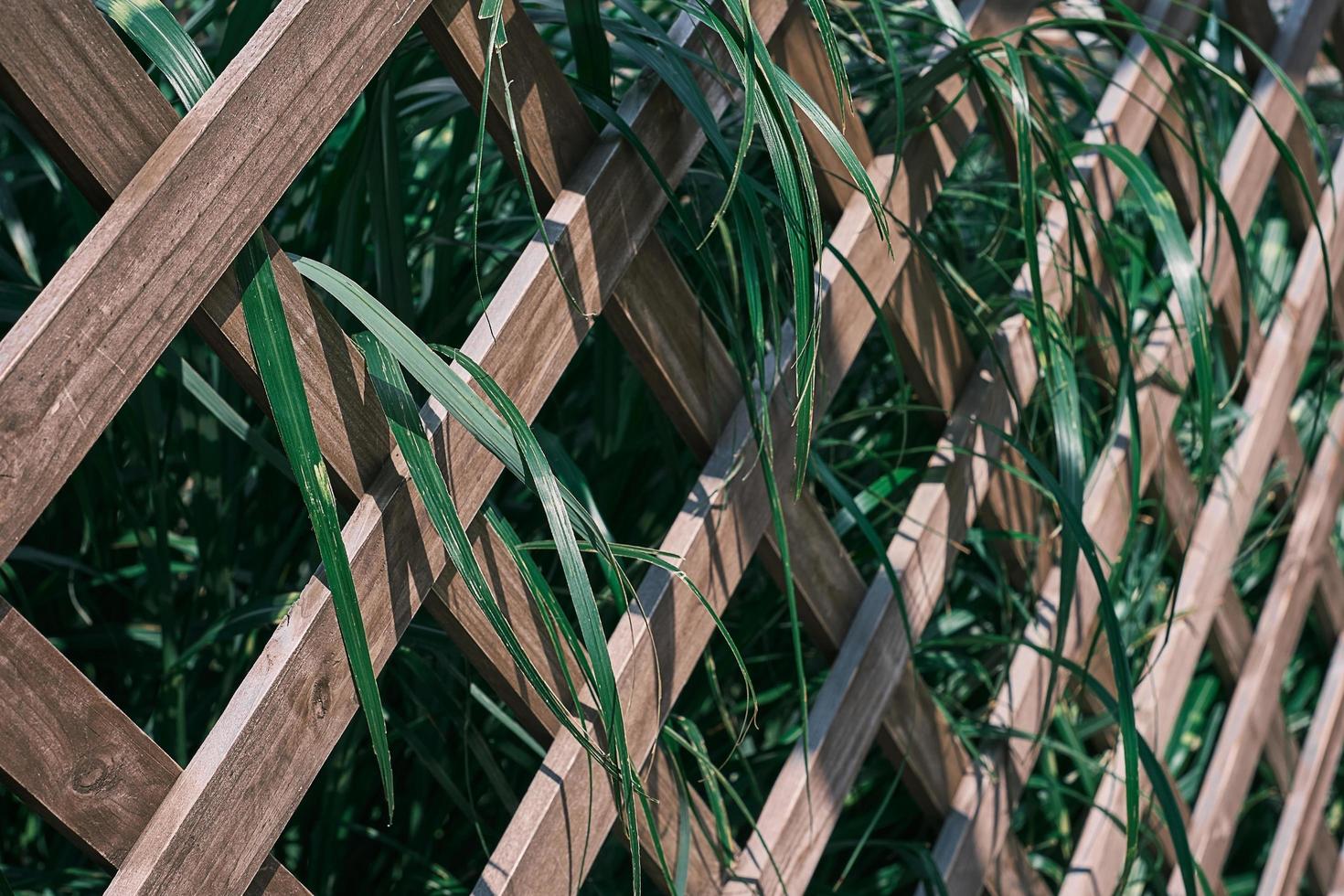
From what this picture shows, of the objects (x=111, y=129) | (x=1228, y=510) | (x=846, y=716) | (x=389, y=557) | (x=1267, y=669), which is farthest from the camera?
(x=1267, y=669)

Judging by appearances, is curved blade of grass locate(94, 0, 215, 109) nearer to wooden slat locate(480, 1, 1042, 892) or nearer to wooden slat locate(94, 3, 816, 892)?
wooden slat locate(94, 3, 816, 892)

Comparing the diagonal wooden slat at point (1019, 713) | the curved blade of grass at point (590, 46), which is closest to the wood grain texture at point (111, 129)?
the curved blade of grass at point (590, 46)

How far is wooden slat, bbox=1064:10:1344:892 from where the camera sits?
1.07m

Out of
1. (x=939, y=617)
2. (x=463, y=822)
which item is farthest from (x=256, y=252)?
(x=939, y=617)

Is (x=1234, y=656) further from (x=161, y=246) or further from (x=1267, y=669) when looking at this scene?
(x=161, y=246)

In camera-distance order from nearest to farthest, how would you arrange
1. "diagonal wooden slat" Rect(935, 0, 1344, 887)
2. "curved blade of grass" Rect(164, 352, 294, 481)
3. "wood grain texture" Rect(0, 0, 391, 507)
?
1. "wood grain texture" Rect(0, 0, 391, 507)
2. "curved blade of grass" Rect(164, 352, 294, 481)
3. "diagonal wooden slat" Rect(935, 0, 1344, 887)

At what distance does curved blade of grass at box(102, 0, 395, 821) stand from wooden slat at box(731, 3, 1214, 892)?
15.1 inches

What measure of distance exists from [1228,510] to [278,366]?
98 cm

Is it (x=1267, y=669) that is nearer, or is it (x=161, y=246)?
(x=161, y=246)

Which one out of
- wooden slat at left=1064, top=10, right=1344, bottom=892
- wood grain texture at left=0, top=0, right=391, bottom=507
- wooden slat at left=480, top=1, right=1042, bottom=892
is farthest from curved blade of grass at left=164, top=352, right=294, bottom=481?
wooden slat at left=1064, top=10, right=1344, bottom=892

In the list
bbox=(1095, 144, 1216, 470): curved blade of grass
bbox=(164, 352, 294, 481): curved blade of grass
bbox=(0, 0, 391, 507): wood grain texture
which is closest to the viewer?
bbox=(0, 0, 391, 507): wood grain texture

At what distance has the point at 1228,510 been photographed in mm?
1166

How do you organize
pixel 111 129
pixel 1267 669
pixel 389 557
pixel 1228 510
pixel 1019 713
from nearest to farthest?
pixel 111 129 → pixel 389 557 → pixel 1019 713 → pixel 1228 510 → pixel 1267 669

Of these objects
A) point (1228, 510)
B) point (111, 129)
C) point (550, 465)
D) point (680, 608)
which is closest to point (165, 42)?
point (111, 129)
